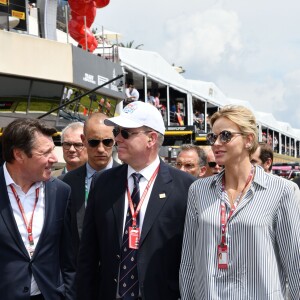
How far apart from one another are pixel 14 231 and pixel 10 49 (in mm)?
25783

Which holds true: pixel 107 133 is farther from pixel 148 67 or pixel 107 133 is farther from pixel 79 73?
pixel 148 67

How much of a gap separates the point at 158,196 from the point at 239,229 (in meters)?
0.71

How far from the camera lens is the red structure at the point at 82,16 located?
3150 cm

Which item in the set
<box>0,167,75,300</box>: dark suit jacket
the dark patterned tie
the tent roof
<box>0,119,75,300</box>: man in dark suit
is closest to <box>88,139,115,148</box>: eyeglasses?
<box>0,167,75,300</box>: dark suit jacket

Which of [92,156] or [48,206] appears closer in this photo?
[48,206]

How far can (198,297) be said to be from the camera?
4.54 metres

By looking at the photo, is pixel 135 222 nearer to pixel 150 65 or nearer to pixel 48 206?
pixel 48 206

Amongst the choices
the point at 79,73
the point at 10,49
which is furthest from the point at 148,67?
the point at 10,49

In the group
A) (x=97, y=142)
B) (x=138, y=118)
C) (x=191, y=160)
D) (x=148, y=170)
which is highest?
(x=138, y=118)

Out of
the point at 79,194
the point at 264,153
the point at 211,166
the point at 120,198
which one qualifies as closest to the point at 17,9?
the point at 211,166

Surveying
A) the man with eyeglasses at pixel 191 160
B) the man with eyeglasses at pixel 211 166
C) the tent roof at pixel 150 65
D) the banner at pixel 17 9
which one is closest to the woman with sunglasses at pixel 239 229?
the man with eyeglasses at pixel 191 160

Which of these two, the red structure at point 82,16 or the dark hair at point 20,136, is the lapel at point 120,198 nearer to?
the dark hair at point 20,136

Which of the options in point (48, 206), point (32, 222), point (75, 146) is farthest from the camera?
point (75, 146)

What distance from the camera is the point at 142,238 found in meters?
4.71
